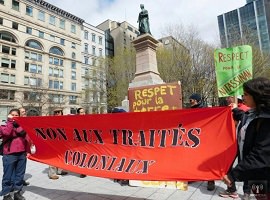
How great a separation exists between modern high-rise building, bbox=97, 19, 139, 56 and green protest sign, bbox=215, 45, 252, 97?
199ft

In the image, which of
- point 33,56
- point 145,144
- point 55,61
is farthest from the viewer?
point 55,61

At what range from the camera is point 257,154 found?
1.93 meters

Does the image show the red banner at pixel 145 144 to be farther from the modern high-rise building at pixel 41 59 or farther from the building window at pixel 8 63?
the building window at pixel 8 63

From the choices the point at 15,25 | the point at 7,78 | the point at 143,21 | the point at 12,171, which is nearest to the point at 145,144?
the point at 12,171

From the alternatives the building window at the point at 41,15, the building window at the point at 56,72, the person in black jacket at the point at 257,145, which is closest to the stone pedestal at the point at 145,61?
the person in black jacket at the point at 257,145

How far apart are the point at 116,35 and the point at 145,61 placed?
193 ft

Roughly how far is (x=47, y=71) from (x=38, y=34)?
802 cm

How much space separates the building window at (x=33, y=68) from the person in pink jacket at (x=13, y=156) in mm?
45934

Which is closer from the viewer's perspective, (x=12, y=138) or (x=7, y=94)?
(x=12, y=138)

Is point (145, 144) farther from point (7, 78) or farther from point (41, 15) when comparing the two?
point (41, 15)

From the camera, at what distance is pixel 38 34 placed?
48594 millimetres

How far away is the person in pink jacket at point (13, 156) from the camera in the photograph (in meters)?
4.56

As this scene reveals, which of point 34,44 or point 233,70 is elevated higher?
point 34,44

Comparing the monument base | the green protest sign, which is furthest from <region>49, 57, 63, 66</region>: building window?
the green protest sign
